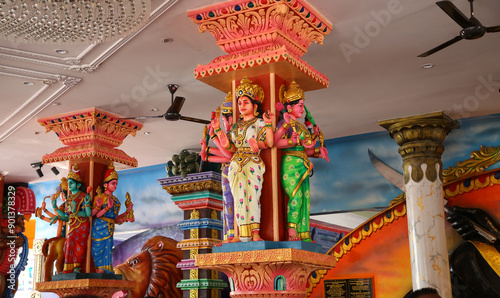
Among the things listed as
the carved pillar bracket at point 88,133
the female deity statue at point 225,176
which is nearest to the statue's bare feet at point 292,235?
the female deity statue at point 225,176

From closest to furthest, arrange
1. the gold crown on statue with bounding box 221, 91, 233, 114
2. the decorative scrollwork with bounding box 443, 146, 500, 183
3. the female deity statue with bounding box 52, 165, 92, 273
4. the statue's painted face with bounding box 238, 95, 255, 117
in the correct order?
the statue's painted face with bounding box 238, 95, 255, 117 < the gold crown on statue with bounding box 221, 91, 233, 114 < the female deity statue with bounding box 52, 165, 92, 273 < the decorative scrollwork with bounding box 443, 146, 500, 183

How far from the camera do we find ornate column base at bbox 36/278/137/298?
816 centimetres

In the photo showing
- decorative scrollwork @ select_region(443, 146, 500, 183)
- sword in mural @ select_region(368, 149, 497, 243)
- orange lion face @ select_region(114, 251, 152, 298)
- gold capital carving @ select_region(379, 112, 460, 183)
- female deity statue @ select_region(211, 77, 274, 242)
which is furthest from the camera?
orange lion face @ select_region(114, 251, 152, 298)

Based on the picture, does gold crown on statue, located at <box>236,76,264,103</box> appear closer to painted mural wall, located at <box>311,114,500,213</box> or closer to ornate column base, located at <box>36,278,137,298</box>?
ornate column base, located at <box>36,278,137,298</box>

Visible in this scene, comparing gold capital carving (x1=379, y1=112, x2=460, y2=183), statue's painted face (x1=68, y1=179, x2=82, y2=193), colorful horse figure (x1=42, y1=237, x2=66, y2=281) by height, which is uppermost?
gold capital carving (x1=379, y1=112, x2=460, y2=183)

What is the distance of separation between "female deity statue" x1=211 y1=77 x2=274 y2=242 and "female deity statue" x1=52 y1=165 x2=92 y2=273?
142 inches

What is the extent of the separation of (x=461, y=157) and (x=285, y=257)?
5.52 metres

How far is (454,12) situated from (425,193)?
402cm

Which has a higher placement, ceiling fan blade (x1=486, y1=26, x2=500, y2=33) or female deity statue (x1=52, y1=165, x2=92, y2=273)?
ceiling fan blade (x1=486, y1=26, x2=500, y2=33)

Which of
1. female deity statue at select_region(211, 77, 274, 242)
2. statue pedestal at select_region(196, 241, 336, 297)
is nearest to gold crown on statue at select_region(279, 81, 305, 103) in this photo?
female deity statue at select_region(211, 77, 274, 242)

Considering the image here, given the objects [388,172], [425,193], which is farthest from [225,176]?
[388,172]

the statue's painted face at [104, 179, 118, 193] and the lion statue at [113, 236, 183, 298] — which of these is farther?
the lion statue at [113, 236, 183, 298]

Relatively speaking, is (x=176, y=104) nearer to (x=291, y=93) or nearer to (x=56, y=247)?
(x=291, y=93)

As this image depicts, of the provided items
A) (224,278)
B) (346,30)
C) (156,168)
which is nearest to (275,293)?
(346,30)
